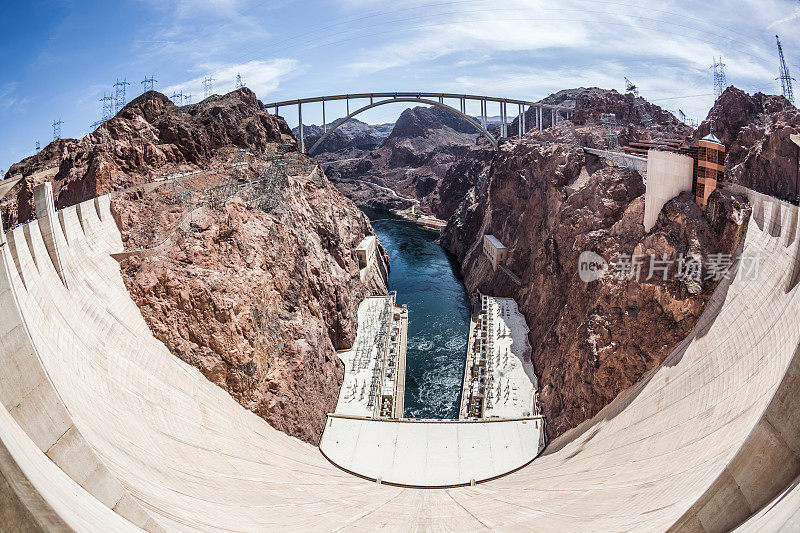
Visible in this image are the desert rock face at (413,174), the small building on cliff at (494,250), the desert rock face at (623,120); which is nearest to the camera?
the desert rock face at (623,120)

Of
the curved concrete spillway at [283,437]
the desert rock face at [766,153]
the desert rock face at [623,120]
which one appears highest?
the desert rock face at [623,120]

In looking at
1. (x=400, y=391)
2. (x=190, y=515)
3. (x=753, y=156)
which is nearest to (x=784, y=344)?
(x=190, y=515)

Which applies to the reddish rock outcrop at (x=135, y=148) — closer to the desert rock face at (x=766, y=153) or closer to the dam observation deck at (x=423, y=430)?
the dam observation deck at (x=423, y=430)

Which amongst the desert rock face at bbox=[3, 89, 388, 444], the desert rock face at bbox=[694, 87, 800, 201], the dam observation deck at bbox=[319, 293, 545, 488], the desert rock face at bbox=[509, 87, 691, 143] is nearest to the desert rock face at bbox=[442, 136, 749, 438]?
the dam observation deck at bbox=[319, 293, 545, 488]

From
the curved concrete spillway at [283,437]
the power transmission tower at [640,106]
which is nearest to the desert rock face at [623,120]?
the power transmission tower at [640,106]

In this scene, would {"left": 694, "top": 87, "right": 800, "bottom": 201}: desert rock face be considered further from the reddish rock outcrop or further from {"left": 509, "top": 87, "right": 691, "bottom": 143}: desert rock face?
the reddish rock outcrop

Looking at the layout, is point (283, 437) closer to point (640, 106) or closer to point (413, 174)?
point (640, 106)
